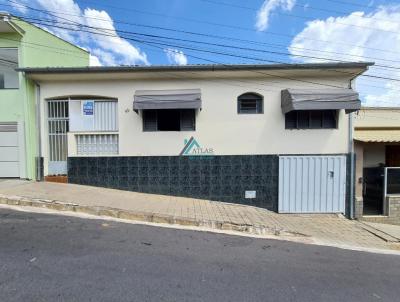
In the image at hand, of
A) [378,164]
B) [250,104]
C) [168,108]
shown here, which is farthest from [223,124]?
[378,164]

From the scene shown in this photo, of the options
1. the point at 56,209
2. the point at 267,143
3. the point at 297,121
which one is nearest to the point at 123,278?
the point at 56,209

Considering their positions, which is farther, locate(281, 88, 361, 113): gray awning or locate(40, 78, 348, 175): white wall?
locate(40, 78, 348, 175): white wall

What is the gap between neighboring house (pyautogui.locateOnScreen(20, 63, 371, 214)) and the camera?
895cm

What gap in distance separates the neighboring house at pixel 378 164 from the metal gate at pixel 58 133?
34.6 ft

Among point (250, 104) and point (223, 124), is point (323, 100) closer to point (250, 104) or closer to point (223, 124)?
point (250, 104)

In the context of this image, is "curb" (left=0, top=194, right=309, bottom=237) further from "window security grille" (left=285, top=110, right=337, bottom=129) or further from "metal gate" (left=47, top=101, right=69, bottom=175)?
"window security grille" (left=285, top=110, right=337, bottom=129)

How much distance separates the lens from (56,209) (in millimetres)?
6699

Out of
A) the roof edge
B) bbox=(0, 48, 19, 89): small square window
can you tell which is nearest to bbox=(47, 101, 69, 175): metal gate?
the roof edge

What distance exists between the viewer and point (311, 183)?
8914mm

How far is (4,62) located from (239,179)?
9090 mm

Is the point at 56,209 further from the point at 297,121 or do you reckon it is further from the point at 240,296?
the point at 297,121

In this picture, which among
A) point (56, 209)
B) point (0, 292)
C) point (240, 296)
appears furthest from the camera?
point (56, 209)

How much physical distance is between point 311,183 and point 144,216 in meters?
5.61

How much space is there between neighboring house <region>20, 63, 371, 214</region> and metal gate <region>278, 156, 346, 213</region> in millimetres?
33
